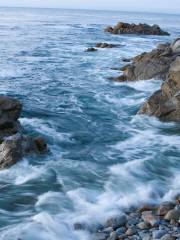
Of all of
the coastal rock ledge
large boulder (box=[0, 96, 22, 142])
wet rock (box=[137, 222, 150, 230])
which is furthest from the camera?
large boulder (box=[0, 96, 22, 142])

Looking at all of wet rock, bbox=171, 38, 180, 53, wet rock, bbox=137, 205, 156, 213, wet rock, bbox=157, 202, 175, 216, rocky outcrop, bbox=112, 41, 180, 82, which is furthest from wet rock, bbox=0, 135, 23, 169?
wet rock, bbox=171, 38, 180, 53

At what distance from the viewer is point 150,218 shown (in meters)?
10.1

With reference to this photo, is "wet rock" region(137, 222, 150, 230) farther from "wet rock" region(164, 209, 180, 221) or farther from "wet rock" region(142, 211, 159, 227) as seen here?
"wet rock" region(164, 209, 180, 221)

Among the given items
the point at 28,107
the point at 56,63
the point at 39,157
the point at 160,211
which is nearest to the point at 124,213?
the point at 160,211

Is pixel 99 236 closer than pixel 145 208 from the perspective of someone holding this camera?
Yes

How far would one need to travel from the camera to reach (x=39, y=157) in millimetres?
13969

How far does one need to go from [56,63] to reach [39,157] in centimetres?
1997

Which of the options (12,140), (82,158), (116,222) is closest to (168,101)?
(82,158)

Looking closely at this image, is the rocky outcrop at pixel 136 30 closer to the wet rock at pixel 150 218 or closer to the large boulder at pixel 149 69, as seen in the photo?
the large boulder at pixel 149 69

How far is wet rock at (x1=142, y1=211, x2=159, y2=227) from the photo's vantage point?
9928mm

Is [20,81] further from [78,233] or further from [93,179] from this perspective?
[78,233]

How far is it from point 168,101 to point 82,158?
18.3ft

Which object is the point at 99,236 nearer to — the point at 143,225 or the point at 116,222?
the point at 116,222

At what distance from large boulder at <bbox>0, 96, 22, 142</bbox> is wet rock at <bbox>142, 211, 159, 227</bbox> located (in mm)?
6054
